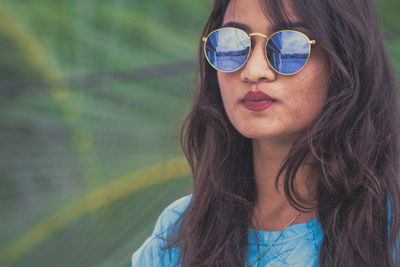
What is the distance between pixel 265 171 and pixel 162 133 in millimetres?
1146

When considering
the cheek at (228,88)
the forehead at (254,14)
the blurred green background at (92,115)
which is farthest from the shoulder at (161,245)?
the blurred green background at (92,115)

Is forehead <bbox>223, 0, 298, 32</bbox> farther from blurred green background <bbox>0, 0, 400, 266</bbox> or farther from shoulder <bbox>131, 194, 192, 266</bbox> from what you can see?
blurred green background <bbox>0, 0, 400, 266</bbox>

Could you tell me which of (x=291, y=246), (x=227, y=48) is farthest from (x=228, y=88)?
(x=291, y=246)

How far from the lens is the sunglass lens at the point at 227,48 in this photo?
1.58 m

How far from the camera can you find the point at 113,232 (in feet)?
9.20

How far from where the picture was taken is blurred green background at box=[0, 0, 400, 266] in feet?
9.18

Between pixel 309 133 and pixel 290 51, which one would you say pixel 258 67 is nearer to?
pixel 290 51

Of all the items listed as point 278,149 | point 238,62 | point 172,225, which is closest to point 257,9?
point 238,62

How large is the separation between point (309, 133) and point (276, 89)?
15 cm

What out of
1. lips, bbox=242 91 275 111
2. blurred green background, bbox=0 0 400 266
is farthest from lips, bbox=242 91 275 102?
blurred green background, bbox=0 0 400 266

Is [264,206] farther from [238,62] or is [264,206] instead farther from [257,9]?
[257,9]

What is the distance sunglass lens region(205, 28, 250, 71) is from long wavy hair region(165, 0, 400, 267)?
0.36 feet

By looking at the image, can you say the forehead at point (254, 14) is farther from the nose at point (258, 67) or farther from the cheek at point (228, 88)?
the cheek at point (228, 88)

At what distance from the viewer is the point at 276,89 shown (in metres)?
1.54
